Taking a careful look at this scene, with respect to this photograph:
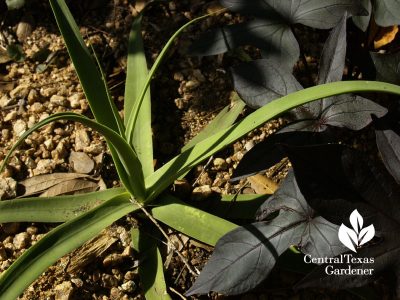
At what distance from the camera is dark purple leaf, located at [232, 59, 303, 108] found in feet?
3.88

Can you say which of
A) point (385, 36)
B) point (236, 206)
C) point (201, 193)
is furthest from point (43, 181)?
point (385, 36)

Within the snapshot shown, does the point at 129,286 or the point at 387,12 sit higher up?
the point at 387,12

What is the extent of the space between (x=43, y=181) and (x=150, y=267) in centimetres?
42

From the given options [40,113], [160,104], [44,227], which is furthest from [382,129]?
[40,113]

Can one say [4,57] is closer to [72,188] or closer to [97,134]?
[97,134]

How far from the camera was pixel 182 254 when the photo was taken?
4.37ft

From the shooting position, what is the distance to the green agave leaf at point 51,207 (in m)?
1.25

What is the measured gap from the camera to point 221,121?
1464 mm

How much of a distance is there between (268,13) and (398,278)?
709mm

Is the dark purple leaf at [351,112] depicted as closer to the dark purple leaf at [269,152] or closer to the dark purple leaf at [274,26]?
the dark purple leaf at [269,152]

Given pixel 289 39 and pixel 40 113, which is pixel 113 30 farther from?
pixel 289 39

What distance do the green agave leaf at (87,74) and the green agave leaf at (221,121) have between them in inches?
10.7

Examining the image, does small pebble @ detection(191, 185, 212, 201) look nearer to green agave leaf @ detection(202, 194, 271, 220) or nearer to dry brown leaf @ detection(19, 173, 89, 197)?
green agave leaf @ detection(202, 194, 271, 220)

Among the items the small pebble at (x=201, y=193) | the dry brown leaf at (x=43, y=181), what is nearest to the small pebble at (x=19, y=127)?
the dry brown leaf at (x=43, y=181)
